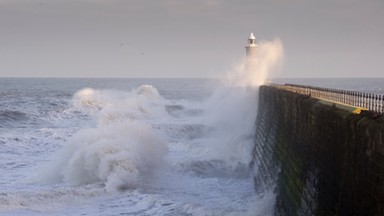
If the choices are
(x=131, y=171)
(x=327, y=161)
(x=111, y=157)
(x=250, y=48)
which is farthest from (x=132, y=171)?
(x=250, y=48)

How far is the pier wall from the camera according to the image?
19.0 ft

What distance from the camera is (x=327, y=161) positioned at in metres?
7.56

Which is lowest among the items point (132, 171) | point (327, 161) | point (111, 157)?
point (132, 171)

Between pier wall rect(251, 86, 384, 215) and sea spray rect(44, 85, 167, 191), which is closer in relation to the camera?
pier wall rect(251, 86, 384, 215)

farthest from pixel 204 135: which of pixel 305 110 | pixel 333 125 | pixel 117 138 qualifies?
pixel 333 125

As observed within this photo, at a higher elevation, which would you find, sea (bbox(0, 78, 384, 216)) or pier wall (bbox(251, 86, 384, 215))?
pier wall (bbox(251, 86, 384, 215))

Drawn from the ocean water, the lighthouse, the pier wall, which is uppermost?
the lighthouse

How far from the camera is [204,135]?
31.1m

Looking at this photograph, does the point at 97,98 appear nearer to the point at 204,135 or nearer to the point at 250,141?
the point at 204,135

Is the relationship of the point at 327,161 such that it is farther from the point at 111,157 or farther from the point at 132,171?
the point at 111,157

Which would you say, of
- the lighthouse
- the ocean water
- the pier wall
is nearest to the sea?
the ocean water

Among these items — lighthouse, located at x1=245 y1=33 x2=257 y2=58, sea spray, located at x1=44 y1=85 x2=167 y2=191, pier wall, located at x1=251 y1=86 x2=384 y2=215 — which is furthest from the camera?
lighthouse, located at x1=245 y1=33 x2=257 y2=58

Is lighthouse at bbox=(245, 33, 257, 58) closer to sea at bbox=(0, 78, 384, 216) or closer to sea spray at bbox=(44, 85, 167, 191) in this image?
sea at bbox=(0, 78, 384, 216)

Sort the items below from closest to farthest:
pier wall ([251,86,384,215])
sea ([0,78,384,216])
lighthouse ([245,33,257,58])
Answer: pier wall ([251,86,384,215]) < sea ([0,78,384,216]) < lighthouse ([245,33,257,58])
